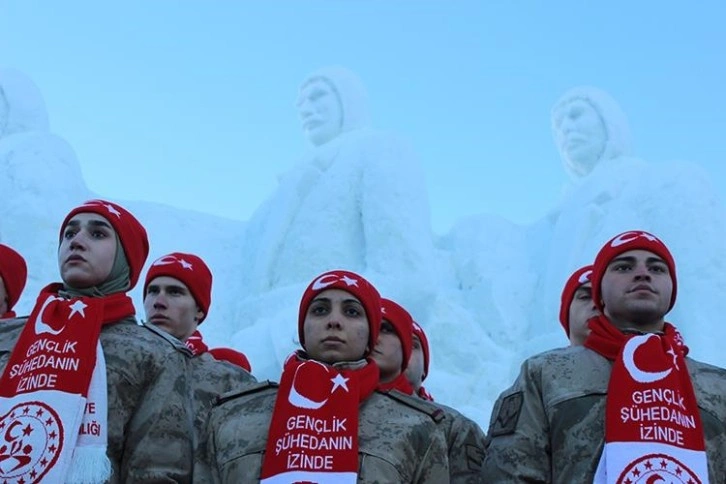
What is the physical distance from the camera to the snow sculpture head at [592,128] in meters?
10.9

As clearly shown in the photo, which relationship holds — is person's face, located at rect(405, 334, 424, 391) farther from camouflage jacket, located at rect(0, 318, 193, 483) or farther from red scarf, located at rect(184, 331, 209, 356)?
camouflage jacket, located at rect(0, 318, 193, 483)

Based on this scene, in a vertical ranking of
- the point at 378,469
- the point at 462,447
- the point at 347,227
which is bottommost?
the point at 378,469

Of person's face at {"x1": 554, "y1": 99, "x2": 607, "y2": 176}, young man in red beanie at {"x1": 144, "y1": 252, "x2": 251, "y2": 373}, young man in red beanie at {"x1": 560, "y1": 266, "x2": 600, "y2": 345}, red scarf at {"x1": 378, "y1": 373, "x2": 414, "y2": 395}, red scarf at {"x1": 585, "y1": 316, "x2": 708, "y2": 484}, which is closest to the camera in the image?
red scarf at {"x1": 585, "y1": 316, "x2": 708, "y2": 484}

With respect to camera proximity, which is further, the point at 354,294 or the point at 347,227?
the point at 347,227

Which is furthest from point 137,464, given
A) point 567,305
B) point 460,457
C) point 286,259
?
point 286,259

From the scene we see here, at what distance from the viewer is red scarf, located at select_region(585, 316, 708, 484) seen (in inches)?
105

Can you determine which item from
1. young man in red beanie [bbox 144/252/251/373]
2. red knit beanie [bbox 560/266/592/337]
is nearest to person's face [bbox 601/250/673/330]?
red knit beanie [bbox 560/266/592/337]

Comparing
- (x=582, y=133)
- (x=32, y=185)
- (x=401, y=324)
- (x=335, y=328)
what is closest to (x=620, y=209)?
(x=582, y=133)

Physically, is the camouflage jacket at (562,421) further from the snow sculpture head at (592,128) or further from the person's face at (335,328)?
the snow sculpture head at (592,128)

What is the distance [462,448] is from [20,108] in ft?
28.1

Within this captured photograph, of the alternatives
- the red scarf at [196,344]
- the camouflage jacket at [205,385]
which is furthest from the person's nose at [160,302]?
the camouflage jacket at [205,385]

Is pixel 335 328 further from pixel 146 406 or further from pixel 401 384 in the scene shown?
pixel 401 384

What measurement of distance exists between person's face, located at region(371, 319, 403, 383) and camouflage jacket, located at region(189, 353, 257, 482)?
0.46m

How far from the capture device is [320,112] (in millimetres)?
10703
